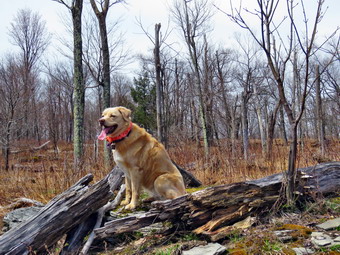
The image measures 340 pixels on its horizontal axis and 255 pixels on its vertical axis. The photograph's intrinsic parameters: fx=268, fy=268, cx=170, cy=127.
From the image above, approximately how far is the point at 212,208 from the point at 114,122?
184cm

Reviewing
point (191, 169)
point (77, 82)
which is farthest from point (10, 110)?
point (191, 169)

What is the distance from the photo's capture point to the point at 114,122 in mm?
3959

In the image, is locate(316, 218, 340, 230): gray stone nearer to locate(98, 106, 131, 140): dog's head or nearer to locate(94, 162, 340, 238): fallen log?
locate(94, 162, 340, 238): fallen log

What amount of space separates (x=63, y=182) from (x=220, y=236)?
3881 mm

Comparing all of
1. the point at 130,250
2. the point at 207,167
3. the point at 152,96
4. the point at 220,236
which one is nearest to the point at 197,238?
the point at 220,236

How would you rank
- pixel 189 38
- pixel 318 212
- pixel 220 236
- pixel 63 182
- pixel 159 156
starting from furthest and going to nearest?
pixel 189 38 < pixel 63 182 < pixel 159 156 < pixel 318 212 < pixel 220 236

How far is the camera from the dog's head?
12.8 ft

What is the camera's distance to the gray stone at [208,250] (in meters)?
2.63

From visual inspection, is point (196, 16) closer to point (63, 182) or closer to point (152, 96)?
point (152, 96)

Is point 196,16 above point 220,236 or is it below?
above

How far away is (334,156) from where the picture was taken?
6836mm

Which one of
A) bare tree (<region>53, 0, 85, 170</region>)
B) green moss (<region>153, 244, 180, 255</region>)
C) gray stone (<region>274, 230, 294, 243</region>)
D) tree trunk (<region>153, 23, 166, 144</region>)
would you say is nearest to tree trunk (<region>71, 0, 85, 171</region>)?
bare tree (<region>53, 0, 85, 170</region>)

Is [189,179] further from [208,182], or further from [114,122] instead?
[114,122]

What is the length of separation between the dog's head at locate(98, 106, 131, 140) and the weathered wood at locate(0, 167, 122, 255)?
2.66 feet
